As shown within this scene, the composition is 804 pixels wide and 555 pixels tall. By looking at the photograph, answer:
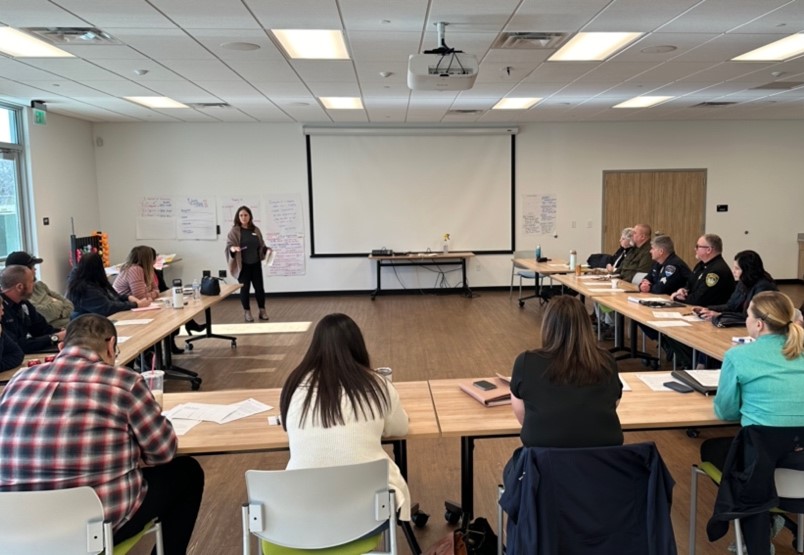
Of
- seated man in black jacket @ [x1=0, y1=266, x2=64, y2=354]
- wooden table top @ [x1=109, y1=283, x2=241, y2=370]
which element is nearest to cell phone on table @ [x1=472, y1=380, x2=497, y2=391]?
wooden table top @ [x1=109, y1=283, x2=241, y2=370]

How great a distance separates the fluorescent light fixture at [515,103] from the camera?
7438 millimetres

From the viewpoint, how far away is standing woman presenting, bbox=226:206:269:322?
298 inches

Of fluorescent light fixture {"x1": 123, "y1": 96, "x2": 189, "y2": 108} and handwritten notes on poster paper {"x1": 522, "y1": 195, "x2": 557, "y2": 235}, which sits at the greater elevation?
fluorescent light fixture {"x1": 123, "y1": 96, "x2": 189, "y2": 108}

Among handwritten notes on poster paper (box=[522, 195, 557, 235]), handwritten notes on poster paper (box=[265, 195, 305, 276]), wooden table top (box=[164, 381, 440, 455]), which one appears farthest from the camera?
handwritten notes on poster paper (box=[522, 195, 557, 235])

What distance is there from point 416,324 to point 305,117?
12.1ft

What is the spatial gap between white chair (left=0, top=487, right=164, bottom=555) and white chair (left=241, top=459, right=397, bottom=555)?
0.45 m

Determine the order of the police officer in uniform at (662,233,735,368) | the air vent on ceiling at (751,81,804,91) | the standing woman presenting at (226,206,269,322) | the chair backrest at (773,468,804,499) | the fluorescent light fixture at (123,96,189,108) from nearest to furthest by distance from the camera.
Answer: the chair backrest at (773,468,804,499) < the police officer in uniform at (662,233,735,368) < the air vent on ceiling at (751,81,804,91) < the fluorescent light fixture at (123,96,189,108) < the standing woman presenting at (226,206,269,322)

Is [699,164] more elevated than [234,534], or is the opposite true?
[699,164]

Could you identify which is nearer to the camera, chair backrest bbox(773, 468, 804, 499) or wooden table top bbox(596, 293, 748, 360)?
chair backrest bbox(773, 468, 804, 499)

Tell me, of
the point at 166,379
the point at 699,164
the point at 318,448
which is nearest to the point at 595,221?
the point at 699,164

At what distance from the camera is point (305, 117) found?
8.80 meters

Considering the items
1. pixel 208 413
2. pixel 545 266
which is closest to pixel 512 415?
pixel 208 413

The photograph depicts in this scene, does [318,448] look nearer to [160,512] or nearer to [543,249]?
[160,512]

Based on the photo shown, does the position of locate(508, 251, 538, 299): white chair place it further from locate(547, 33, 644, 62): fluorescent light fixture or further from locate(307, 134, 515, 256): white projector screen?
locate(547, 33, 644, 62): fluorescent light fixture
